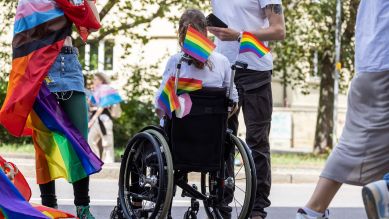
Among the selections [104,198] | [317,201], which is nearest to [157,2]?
[104,198]

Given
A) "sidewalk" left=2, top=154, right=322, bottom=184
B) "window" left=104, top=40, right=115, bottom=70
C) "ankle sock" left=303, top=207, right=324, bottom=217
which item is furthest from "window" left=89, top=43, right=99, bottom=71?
"ankle sock" left=303, top=207, right=324, bottom=217

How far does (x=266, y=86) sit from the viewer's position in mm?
7406

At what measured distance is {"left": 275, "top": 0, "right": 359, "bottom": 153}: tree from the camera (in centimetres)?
2498

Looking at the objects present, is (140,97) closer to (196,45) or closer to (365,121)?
(196,45)

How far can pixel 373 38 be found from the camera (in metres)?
5.21

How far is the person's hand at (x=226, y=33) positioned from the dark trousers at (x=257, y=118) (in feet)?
0.93

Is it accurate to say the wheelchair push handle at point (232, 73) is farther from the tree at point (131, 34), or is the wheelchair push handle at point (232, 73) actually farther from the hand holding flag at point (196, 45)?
the tree at point (131, 34)

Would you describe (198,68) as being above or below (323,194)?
above

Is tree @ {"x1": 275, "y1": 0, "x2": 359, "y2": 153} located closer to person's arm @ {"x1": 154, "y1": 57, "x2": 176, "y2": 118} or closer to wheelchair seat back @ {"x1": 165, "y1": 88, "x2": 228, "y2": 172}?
person's arm @ {"x1": 154, "y1": 57, "x2": 176, "y2": 118}

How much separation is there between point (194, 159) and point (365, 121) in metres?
1.83

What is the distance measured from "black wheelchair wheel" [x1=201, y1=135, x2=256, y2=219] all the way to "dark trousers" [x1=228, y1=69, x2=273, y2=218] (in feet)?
0.54

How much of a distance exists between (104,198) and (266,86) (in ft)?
13.9

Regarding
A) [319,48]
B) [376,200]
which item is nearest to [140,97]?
[319,48]

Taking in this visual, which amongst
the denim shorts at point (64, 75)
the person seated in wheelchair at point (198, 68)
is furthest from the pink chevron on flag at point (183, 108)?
the denim shorts at point (64, 75)
